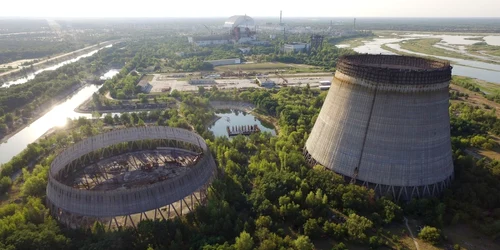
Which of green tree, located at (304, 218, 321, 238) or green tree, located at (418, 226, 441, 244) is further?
green tree, located at (304, 218, 321, 238)

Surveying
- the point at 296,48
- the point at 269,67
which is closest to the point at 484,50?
the point at 296,48

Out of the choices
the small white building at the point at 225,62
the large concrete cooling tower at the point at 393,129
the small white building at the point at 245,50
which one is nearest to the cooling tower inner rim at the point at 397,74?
the large concrete cooling tower at the point at 393,129

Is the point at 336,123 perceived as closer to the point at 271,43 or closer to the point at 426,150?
the point at 426,150

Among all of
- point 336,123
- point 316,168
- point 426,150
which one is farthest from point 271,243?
point 426,150

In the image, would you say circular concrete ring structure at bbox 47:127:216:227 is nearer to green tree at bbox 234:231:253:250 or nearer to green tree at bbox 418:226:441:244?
green tree at bbox 234:231:253:250

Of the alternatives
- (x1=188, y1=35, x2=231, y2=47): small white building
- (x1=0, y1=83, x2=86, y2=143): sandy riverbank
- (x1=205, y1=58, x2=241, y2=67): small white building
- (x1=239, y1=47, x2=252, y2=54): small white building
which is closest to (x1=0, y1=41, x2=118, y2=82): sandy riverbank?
(x1=0, y1=83, x2=86, y2=143): sandy riverbank
